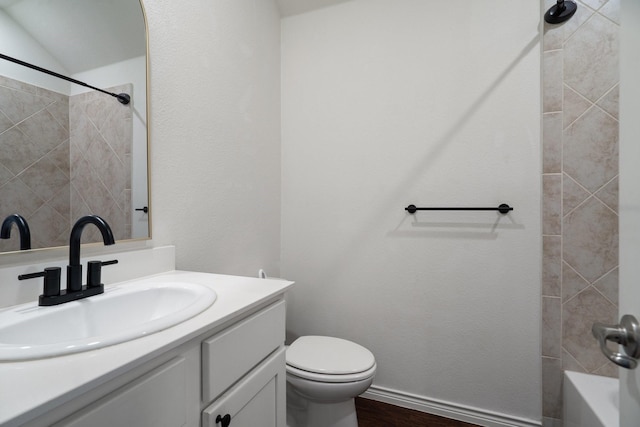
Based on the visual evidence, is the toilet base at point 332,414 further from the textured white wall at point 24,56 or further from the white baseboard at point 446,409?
the textured white wall at point 24,56

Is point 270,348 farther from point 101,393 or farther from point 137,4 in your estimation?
point 137,4

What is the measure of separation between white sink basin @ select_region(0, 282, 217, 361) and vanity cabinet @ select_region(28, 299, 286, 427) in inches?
3.1

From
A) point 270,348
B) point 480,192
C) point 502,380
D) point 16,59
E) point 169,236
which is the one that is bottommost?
point 502,380

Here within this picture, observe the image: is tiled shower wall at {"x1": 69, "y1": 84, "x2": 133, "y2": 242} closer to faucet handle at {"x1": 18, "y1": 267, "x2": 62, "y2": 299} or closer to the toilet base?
faucet handle at {"x1": 18, "y1": 267, "x2": 62, "y2": 299}

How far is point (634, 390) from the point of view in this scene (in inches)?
17.4

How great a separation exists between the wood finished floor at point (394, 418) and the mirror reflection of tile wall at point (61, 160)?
1.47 meters

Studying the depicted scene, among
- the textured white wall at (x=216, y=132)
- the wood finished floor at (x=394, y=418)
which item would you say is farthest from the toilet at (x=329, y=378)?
the textured white wall at (x=216, y=132)

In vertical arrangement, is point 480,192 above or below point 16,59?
below

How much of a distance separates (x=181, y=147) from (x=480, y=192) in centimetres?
145

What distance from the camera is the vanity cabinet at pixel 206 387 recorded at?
18.0 inches

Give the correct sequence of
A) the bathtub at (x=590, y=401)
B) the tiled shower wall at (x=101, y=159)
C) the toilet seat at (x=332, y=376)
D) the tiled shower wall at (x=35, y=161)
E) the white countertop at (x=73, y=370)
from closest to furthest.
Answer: the white countertop at (x=73, y=370)
the tiled shower wall at (x=35, y=161)
the tiled shower wall at (x=101, y=159)
the bathtub at (x=590, y=401)
the toilet seat at (x=332, y=376)

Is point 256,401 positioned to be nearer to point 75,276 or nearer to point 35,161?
point 75,276

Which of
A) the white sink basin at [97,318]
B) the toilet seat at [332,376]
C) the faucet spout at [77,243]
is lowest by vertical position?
the toilet seat at [332,376]

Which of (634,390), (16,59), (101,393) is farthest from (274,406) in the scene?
(16,59)
